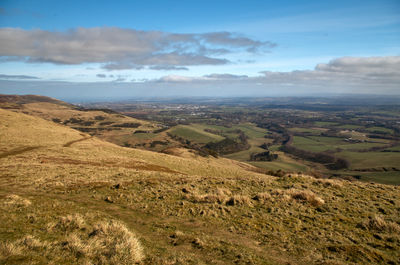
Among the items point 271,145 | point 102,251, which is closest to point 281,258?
point 102,251

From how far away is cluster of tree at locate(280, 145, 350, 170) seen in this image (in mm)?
107562

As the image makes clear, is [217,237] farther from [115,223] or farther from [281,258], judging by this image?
[115,223]

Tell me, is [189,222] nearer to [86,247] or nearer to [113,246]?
[113,246]

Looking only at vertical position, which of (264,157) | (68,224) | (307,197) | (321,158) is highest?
(68,224)

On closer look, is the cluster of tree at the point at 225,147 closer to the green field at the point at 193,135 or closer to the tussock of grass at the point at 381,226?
the green field at the point at 193,135

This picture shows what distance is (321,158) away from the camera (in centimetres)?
12075

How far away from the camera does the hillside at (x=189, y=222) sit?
8656 millimetres

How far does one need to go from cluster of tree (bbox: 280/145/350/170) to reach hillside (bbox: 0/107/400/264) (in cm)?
9954

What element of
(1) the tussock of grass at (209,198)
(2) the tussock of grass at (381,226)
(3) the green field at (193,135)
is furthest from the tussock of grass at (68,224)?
(3) the green field at (193,135)

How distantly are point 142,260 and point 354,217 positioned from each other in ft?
43.0

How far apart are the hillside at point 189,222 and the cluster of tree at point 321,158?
9954 cm

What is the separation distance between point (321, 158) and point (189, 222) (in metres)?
127

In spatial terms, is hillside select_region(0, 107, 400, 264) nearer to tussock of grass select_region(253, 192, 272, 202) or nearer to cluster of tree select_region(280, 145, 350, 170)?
tussock of grass select_region(253, 192, 272, 202)

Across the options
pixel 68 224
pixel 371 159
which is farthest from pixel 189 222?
pixel 371 159
